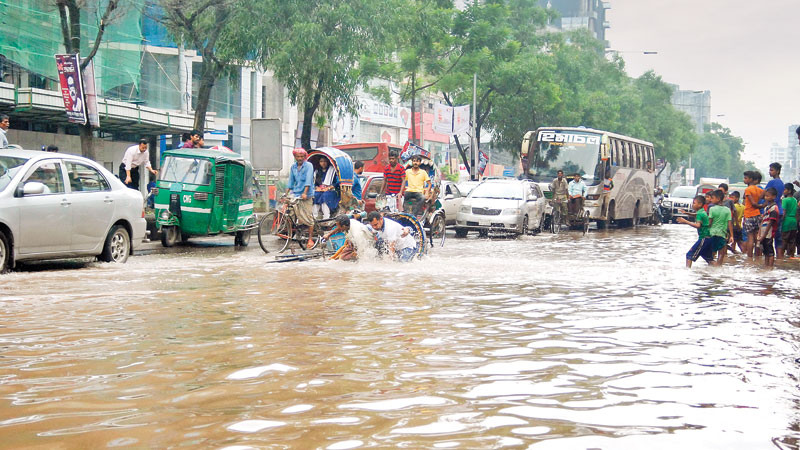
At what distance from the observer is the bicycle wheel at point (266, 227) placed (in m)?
15.9

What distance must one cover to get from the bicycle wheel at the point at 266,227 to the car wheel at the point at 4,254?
5257 mm

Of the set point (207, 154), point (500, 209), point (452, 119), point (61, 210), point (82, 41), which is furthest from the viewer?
point (452, 119)

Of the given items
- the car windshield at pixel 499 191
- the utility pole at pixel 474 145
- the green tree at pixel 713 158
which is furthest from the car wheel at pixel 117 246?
the green tree at pixel 713 158

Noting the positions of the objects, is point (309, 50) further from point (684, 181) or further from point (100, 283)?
point (684, 181)

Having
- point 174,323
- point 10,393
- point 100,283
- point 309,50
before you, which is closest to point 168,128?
point 309,50

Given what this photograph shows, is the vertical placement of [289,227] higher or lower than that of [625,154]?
lower

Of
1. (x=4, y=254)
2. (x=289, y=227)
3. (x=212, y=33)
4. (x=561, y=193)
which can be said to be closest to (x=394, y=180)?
(x=289, y=227)

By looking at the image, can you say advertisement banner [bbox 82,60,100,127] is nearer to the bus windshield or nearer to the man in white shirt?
the man in white shirt

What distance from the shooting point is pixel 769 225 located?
1609 centimetres

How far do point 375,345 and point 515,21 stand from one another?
50254mm

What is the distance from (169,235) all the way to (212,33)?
900 cm

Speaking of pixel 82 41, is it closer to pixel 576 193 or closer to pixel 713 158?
pixel 576 193

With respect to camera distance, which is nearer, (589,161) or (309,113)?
(309,113)

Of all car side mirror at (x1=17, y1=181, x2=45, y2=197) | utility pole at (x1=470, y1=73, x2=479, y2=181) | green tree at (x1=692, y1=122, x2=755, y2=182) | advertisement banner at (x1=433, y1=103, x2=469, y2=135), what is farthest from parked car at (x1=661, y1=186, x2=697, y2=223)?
green tree at (x1=692, y1=122, x2=755, y2=182)
